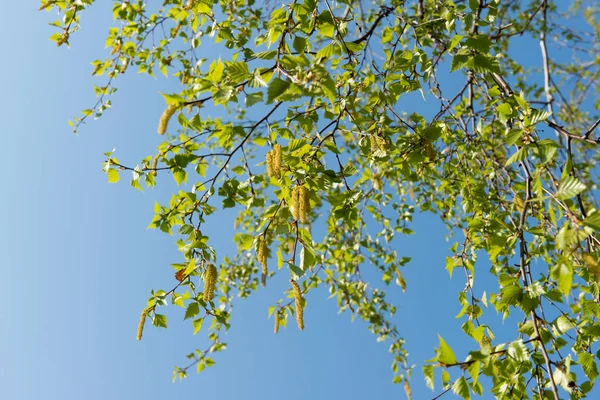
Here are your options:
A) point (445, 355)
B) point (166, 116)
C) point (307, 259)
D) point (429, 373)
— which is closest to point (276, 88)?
point (166, 116)

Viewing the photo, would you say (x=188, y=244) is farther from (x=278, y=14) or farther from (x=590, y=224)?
(x=590, y=224)

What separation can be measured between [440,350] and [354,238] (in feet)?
9.62

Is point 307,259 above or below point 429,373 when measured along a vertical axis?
above

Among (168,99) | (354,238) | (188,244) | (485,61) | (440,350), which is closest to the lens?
(440,350)

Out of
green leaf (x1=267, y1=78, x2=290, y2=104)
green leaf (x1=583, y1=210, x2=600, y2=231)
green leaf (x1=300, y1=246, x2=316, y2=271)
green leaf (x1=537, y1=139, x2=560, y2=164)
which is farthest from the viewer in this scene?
green leaf (x1=300, y1=246, x2=316, y2=271)

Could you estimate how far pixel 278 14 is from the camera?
5.23ft

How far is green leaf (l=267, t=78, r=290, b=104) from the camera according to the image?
109cm

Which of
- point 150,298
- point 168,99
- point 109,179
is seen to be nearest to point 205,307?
point 150,298

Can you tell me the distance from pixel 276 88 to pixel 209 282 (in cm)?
85

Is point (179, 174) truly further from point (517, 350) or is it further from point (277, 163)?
point (517, 350)

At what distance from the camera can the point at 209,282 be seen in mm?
1640

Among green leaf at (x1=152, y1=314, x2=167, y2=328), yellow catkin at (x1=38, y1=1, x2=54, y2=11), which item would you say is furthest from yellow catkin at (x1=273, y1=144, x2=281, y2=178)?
yellow catkin at (x1=38, y1=1, x2=54, y2=11)

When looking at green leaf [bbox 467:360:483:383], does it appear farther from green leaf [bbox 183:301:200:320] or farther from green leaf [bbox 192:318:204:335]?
green leaf [bbox 192:318:204:335]

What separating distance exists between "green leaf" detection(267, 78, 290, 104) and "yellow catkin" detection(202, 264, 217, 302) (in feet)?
2.70
